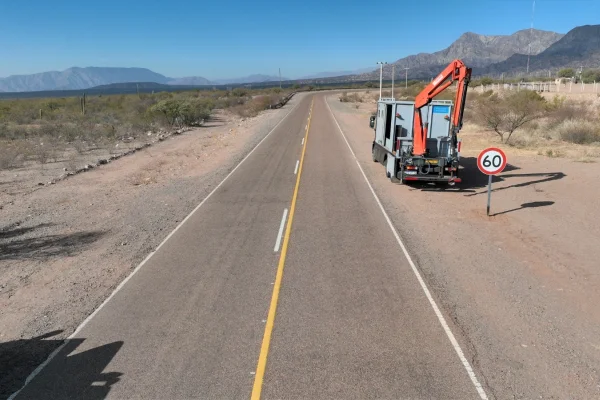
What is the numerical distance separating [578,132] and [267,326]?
1107 inches

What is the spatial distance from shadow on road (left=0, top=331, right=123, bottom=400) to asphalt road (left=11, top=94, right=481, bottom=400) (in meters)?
0.02

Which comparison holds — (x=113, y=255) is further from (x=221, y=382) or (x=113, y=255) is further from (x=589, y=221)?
(x=589, y=221)

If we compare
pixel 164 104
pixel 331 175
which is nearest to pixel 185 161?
pixel 331 175

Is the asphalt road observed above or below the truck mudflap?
below

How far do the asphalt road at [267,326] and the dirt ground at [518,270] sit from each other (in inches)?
23.9

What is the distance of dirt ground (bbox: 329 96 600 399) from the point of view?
602cm

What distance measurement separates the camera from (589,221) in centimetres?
1259

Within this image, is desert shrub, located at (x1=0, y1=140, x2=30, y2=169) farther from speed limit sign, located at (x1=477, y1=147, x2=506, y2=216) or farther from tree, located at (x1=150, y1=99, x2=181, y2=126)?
speed limit sign, located at (x1=477, y1=147, x2=506, y2=216)

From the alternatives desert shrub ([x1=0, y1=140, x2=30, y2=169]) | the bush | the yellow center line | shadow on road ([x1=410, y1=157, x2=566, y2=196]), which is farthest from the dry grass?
the bush

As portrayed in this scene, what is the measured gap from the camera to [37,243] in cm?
1185

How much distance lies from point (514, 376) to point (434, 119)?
13.4 metres

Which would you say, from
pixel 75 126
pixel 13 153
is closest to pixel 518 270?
pixel 13 153

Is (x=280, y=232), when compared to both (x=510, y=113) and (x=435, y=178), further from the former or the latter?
(x=510, y=113)

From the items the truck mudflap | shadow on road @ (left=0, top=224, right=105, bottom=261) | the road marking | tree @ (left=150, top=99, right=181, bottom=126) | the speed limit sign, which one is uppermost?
tree @ (left=150, top=99, right=181, bottom=126)
